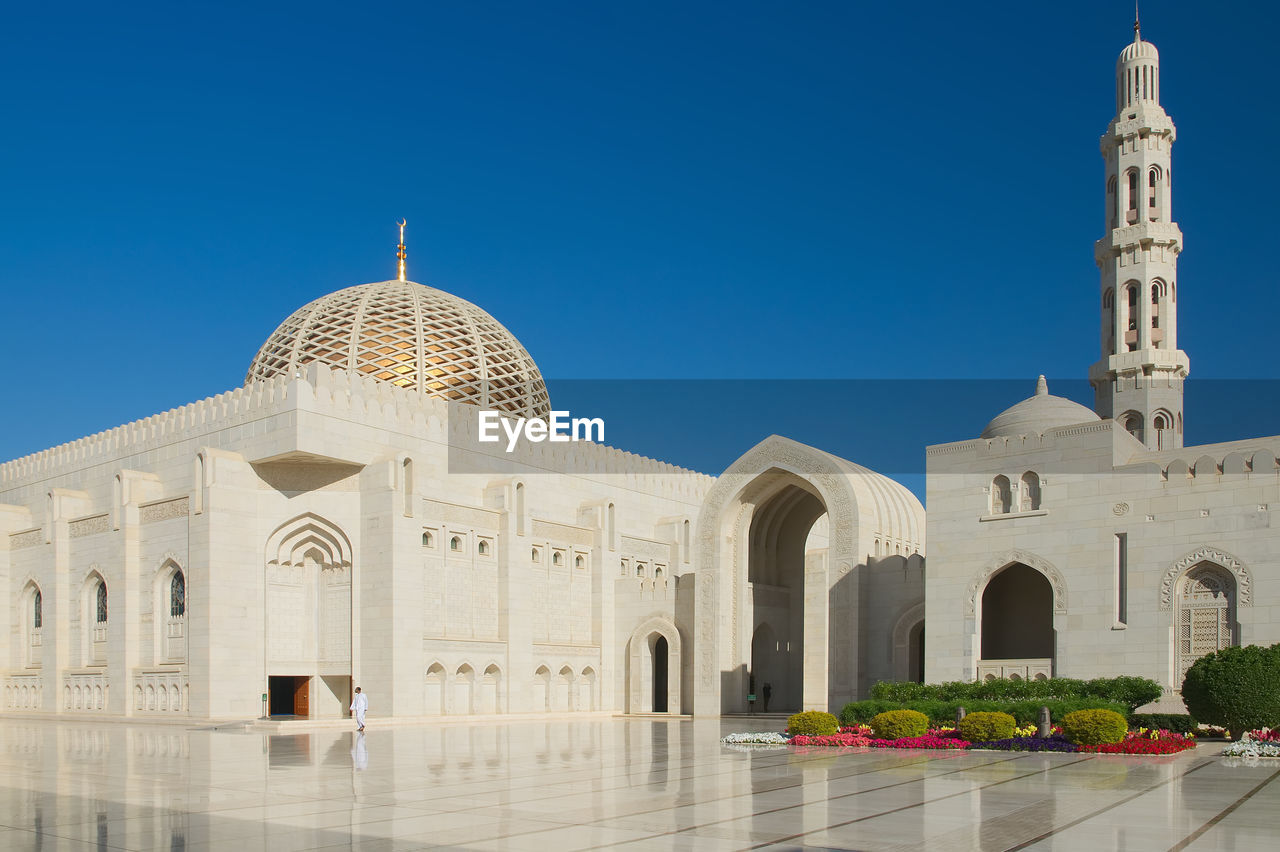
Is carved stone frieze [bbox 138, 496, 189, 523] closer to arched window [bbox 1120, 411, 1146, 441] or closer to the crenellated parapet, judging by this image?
the crenellated parapet

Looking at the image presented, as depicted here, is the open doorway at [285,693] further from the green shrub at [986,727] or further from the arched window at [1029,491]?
the green shrub at [986,727]

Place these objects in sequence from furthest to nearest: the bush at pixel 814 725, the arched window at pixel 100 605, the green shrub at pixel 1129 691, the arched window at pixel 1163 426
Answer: the arched window at pixel 100 605, the arched window at pixel 1163 426, the green shrub at pixel 1129 691, the bush at pixel 814 725

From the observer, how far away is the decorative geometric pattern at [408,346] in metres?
30.7

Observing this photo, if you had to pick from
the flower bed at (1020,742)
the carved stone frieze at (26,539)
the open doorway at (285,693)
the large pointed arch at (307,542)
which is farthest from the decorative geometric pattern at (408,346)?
the flower bed at (1020,742)

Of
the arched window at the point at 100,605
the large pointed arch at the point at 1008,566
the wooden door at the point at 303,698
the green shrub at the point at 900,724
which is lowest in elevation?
the wooden door at the point at 303,698

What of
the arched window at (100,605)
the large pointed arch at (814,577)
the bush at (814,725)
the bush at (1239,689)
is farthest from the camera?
the arched window at (100,605)

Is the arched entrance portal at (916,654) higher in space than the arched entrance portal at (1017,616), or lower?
lower

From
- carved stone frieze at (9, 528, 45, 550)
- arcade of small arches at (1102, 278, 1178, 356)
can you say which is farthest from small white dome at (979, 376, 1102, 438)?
carved stone frieze at (9, 528, 45, 550)

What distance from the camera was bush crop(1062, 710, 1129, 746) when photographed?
47.5ft

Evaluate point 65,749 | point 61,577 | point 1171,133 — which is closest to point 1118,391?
point 1171,133

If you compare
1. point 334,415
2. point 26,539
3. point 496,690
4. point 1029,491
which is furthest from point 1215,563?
point 26,539

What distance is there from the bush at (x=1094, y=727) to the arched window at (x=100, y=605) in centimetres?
2193

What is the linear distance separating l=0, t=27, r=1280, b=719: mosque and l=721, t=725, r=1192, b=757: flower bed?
195 inches

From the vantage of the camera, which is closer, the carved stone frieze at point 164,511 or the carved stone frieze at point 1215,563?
the carved stone frieze at point 1215,563
